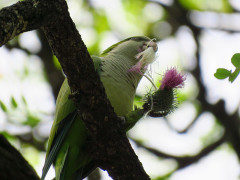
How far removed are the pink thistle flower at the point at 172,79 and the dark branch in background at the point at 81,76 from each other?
0.56 meters

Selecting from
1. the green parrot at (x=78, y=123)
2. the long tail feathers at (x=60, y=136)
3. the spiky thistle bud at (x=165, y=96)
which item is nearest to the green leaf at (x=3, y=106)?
the green parrot at (x=78, y=123)

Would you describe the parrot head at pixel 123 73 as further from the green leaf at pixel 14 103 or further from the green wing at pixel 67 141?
the green leaf at pixel 14 103

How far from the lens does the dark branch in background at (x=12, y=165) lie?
3125mm

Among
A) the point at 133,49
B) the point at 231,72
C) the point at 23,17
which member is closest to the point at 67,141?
the point at 133,49

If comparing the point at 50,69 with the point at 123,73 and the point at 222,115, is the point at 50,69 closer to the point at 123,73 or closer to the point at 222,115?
the point at 123,73

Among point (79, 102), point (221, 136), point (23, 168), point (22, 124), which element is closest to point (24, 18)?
point (79, 102)

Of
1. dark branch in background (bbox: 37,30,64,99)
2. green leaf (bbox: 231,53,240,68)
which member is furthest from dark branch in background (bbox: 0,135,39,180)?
dark branch in background (bbox: 37,30,64,99)

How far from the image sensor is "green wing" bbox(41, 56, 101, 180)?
3.67 m

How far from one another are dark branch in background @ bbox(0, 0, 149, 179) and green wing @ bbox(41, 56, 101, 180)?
28 cm

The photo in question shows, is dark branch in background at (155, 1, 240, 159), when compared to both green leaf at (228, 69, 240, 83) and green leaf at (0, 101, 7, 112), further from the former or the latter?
green leaf at (228, 69, 240, 83)

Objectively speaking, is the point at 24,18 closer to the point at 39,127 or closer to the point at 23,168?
the point at 23,168

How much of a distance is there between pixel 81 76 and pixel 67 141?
3.38ft

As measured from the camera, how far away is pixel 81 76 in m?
2.96

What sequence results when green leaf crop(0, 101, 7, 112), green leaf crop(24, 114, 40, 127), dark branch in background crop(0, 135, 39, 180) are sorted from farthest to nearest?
green leaf crop(24, 114, 40, 127) → green leaf crop(0, 101, 7, 112) → dark branch in background crop(0, 135, 39, 180)
